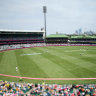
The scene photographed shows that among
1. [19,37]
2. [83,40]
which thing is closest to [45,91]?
[19,37]

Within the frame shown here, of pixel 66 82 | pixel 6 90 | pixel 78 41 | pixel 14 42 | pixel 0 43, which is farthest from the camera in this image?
pixel 78 41

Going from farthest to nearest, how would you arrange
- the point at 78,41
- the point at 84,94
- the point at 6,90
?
the point at 78,41, the point at 6,90, the point at 84,94

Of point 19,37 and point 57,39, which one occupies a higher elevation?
point 19,37

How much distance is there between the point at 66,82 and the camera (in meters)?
15.8

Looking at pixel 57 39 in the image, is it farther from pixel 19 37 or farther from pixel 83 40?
pixel 19 37

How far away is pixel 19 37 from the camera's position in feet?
256

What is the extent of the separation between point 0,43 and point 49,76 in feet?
188

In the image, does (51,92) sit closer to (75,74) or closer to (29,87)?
(29,87)

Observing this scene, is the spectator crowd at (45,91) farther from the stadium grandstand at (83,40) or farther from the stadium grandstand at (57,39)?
the stadium grandstand at (83,40)

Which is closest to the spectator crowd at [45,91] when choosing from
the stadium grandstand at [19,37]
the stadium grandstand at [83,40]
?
the stadium grandstand at [19,37]

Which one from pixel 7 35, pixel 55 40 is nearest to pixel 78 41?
pixel 55 40

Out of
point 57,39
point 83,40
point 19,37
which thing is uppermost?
point 19,37

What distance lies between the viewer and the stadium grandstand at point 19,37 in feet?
231

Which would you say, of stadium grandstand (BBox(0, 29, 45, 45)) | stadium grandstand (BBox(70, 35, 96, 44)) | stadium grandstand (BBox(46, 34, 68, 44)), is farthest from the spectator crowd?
stadium grandstand (BBox(70, 35, 96, 44))
